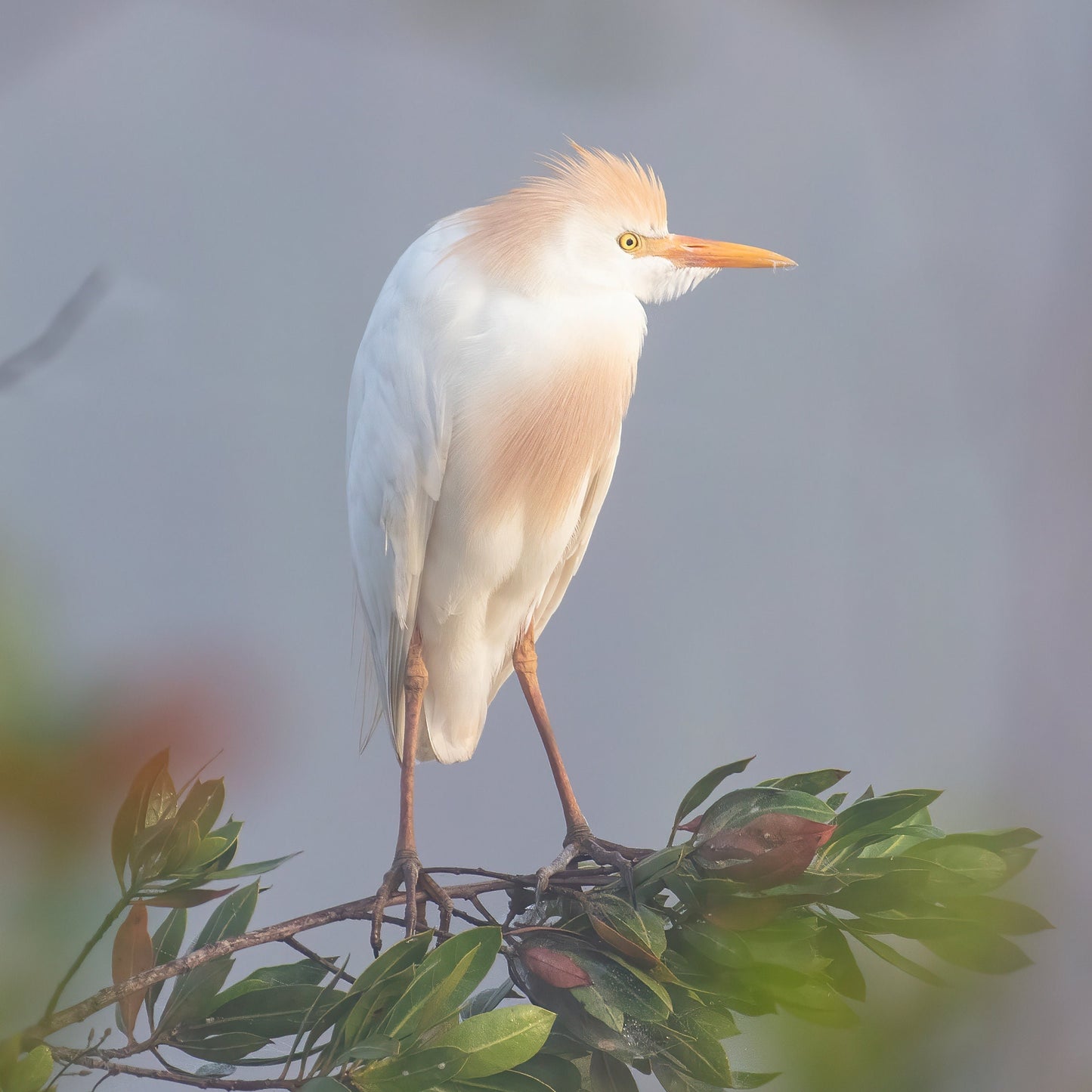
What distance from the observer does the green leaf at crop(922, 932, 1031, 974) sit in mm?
357

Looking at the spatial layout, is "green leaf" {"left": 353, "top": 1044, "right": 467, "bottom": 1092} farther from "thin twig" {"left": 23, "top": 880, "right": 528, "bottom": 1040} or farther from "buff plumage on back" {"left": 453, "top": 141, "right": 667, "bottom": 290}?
"buff plumage on back" {"left": 453, "top": 141, "right": 667, "bottom": 290}

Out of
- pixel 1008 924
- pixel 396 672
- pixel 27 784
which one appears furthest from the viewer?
pixel 396 672

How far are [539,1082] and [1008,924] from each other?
0.23m

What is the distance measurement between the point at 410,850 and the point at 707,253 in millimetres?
555

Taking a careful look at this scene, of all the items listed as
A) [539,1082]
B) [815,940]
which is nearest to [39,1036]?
[539,1082]

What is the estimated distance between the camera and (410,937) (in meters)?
0.51

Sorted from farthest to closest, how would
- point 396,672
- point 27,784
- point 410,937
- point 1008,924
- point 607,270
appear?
point 396,672 < point 607,270 < point 410,937 < point 1008,924 < point 27,784

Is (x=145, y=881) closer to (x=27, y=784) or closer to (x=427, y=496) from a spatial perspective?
(x=27, y=784)

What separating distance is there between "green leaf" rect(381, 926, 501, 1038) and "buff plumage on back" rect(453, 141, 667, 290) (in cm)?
57

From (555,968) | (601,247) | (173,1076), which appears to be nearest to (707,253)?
(601,247)

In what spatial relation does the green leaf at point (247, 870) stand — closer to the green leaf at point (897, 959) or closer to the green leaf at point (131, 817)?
the green leaf at point (131, 817)

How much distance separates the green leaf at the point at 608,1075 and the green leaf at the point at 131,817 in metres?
0.28

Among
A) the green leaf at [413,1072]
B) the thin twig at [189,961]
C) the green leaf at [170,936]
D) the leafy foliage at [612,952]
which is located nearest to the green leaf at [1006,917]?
the leafy foliage at [612,952]

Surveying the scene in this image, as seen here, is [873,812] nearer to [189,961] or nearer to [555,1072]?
[555,1072]
